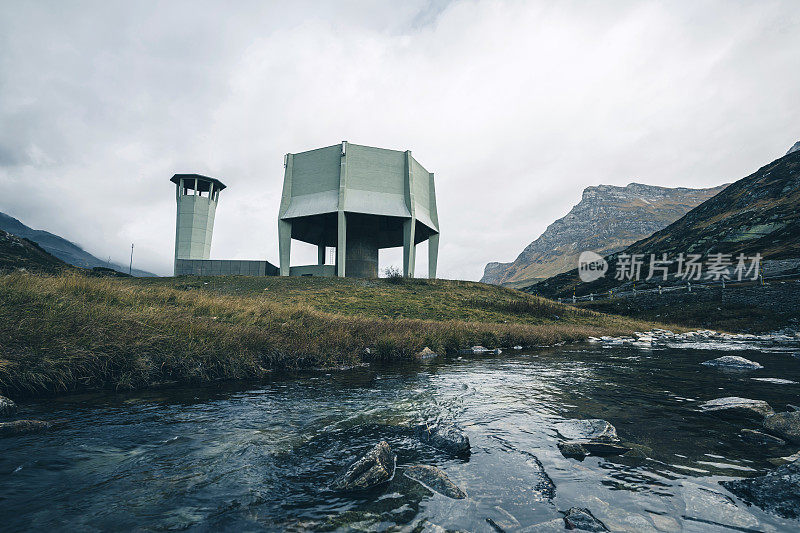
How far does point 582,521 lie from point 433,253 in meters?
44.8

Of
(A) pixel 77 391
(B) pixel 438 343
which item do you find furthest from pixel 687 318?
(A) pixel 77 391

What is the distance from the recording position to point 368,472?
3.27m

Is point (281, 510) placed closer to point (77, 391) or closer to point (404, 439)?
point (404, 439)

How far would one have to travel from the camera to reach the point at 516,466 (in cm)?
363

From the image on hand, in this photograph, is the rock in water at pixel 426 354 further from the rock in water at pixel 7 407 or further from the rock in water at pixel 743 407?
the rock in water at pixel 7 407

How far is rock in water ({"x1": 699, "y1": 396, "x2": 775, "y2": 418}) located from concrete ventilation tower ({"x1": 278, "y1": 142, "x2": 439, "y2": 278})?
113ft

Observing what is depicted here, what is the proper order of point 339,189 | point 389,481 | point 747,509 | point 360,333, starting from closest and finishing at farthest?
point 747,509 → point 389,481 → point 360,333 → point 339,189

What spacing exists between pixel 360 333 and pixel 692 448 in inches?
367

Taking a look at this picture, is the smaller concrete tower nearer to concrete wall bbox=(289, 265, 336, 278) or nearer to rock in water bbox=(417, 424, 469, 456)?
concrete wall bbox=(289, 265, 336, 278)

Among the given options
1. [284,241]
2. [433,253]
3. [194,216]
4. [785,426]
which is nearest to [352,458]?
[785,426]

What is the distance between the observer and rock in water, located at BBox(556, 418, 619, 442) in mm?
4253

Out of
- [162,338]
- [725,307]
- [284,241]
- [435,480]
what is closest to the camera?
[435,480]

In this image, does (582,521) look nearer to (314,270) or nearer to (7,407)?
(7,407)

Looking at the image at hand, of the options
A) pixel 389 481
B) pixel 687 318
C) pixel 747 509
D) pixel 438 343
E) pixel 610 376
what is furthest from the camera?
pixel 687 318
